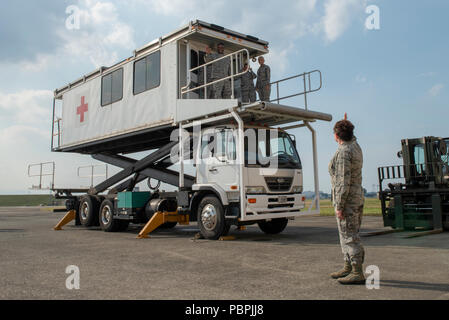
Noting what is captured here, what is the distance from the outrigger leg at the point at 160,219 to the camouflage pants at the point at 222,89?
10.2ft

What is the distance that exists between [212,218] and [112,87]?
19.0ft

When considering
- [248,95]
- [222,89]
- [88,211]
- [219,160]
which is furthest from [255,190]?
[88,211]

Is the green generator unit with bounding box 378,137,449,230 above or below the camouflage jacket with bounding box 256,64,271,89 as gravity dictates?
below

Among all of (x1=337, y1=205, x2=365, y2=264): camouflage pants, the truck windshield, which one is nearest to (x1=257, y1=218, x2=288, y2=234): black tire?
the truck windshield

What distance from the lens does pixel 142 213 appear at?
10.6 meters

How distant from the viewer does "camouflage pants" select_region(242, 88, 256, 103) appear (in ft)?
29.7

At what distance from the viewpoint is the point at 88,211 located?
40.8 ft

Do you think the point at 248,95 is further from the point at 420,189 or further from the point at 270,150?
the point at 420,189

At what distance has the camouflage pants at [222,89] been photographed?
890 centimetres

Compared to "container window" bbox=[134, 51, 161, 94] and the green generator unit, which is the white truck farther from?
the green generator unit

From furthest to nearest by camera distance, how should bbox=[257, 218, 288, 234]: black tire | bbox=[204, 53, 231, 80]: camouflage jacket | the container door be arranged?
bbox=[257, 218, 288, 234]: black tire → bbox=[204, 53, 231, 80]: camouflage jacket → the container door

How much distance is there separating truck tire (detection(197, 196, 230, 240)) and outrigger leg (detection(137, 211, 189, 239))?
991 mm
